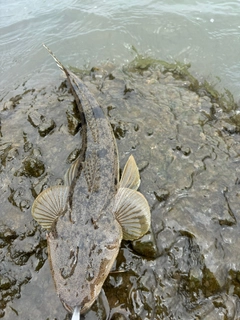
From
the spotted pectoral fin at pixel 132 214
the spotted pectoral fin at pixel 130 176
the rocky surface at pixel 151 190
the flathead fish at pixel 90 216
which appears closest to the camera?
the flathead fish at pixel 90 216

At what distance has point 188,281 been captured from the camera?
265 centimetres

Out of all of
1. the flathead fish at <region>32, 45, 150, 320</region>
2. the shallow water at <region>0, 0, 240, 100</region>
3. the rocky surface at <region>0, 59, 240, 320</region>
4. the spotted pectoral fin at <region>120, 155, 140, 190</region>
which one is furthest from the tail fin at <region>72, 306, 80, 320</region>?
the shallow water at <region>0, 0, 240, 100</region>

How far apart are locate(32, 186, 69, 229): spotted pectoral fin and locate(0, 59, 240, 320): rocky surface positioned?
25 centimetres

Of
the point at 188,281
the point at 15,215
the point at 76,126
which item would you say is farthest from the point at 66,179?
the point at 188,281

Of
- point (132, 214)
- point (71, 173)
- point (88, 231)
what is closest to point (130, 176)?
point (132, 214)

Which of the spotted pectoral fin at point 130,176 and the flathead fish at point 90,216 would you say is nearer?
the flathead fish at point 90,216

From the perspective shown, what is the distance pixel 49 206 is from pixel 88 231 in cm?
58

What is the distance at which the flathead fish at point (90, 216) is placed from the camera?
2.27m

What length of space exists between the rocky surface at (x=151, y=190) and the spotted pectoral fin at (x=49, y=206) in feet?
0.82

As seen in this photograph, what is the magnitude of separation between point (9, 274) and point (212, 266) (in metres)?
2.00

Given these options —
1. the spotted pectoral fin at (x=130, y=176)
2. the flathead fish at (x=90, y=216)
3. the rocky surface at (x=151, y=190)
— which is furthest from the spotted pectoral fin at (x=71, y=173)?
the spotted pectoral fin at (x=130, y=176)

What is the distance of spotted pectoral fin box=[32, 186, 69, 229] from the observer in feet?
9.29

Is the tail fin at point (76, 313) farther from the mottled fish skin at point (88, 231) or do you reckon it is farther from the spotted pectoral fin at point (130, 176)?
the spotted pectoral fin at point (130, 176)

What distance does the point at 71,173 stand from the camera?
3254 mm
